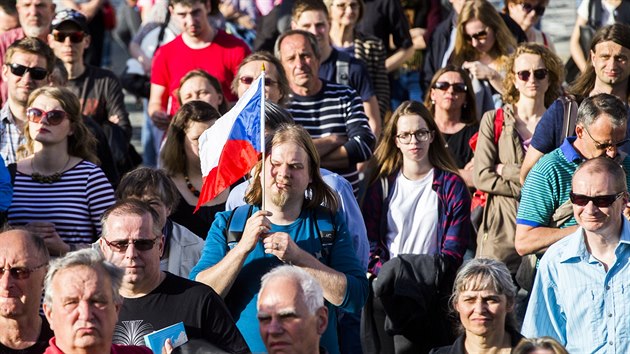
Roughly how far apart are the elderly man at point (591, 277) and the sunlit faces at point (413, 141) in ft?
5.25

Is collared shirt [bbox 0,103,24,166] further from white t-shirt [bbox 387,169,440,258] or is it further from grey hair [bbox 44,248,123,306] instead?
grey hair [bbox 44,248,123,306]

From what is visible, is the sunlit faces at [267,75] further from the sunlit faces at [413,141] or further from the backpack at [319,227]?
the backpack at [319,227]

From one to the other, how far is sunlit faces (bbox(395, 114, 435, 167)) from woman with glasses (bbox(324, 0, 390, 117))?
98.0 inches

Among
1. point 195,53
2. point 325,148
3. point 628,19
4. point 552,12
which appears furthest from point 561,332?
point 552,12

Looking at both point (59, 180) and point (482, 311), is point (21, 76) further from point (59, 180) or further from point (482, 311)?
point (482, 311)

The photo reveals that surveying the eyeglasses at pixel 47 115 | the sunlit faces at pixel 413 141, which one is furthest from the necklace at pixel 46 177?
the sunlit faces at pixel 413 141

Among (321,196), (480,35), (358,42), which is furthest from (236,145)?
(358,42)

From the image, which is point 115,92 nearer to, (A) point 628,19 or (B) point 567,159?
(B) point 567,159

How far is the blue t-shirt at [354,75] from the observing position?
10.5 metres

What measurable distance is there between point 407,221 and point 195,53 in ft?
9.27

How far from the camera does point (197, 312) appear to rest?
260 inches

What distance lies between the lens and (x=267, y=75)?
9117 millimetres

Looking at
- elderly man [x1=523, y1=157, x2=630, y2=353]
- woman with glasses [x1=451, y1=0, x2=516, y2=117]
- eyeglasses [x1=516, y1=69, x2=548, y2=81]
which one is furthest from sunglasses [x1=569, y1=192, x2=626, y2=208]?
woman with glasses [x1=451, y1=0, x2=516, y2=117]

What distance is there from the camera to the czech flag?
7.36m
